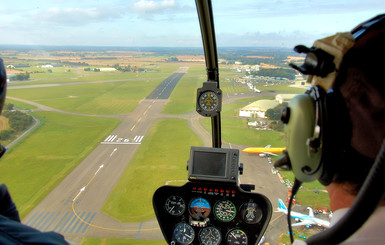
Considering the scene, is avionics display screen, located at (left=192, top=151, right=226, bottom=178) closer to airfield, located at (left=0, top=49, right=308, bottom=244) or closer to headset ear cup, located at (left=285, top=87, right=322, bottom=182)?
airfield, located at (left=0, top=49, right=308, bottom=244)

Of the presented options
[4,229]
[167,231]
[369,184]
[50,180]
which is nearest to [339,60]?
[369,184]

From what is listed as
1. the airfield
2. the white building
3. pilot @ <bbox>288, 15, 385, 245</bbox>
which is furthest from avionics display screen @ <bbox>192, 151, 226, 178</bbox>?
pilot @ <bbox>288, 15, 385, 245</bbox>

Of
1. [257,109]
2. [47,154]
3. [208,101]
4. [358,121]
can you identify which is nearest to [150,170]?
[47,154]

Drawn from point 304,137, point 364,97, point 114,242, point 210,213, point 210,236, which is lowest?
point 114,242

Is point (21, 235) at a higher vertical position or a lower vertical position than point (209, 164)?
higher

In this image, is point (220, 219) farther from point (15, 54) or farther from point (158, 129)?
point (158, 129)

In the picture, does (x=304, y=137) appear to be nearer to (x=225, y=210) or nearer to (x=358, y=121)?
(x=358, y=121)
